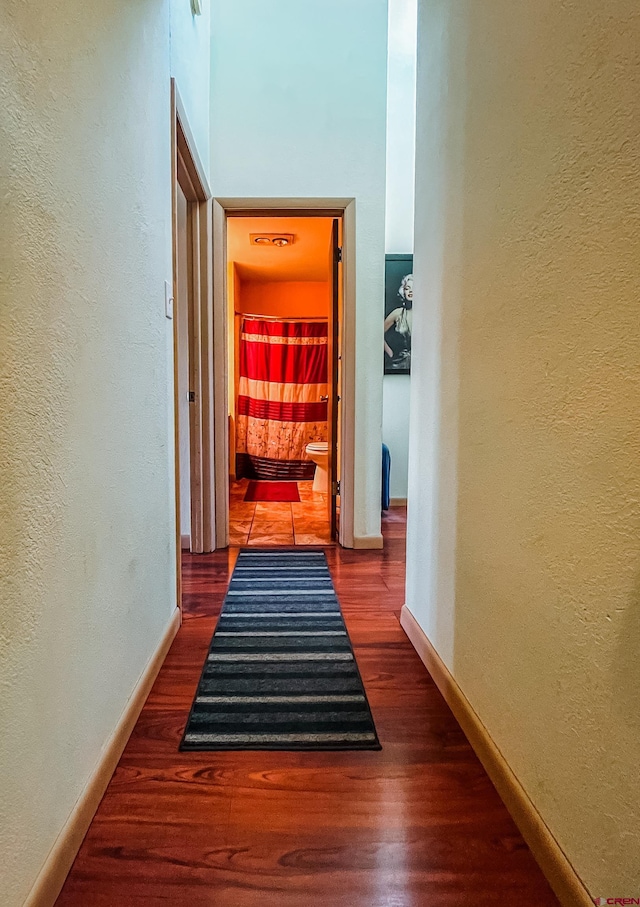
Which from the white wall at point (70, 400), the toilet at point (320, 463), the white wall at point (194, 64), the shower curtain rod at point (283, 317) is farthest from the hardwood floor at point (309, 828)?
the shower curtain rod at point (283, 317)

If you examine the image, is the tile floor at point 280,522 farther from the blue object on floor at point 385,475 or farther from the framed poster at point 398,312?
the framed poster at point 398,312

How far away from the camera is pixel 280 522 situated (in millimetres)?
3957

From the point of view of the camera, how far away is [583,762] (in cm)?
87

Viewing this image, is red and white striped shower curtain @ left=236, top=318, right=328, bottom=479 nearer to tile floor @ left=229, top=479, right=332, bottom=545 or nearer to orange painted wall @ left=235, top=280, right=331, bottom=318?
orange painted wall @ left=235, top=280, right=331, bottom=318

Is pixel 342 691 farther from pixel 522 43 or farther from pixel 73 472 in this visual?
pixel 522 43

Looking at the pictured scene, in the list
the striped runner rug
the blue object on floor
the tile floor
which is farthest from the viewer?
the blue object on floor

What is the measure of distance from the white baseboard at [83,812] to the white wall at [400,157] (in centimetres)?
304

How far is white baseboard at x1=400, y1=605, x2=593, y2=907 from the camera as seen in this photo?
90 centimetres

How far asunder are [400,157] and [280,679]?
160 inches

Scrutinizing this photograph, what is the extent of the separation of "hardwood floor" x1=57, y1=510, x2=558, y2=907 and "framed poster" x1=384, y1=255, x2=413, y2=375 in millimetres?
3215

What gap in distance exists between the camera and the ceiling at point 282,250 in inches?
170

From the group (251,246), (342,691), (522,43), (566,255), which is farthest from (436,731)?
(251,246)

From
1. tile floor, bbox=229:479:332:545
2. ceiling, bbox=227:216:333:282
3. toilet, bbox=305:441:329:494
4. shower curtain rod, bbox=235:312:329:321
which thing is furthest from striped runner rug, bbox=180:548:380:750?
shower curtain rod, bbox=235:312:329:321

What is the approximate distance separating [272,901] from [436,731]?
627 mm
